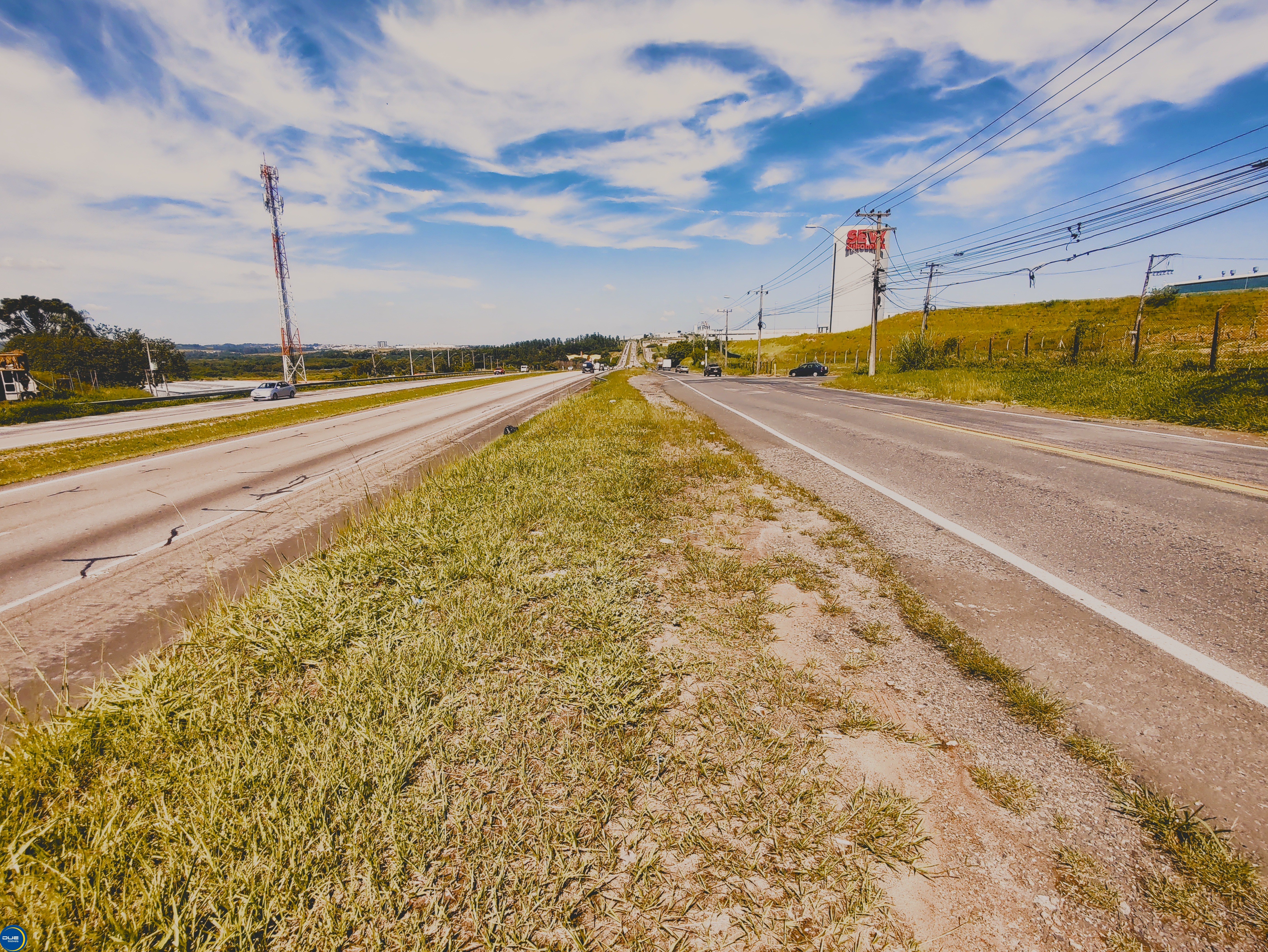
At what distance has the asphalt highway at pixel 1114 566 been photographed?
241 centimetres

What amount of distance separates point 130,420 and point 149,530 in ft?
71.3

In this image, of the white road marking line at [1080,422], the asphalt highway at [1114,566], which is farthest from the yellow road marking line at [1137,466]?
the white road marking line at [1080,422]

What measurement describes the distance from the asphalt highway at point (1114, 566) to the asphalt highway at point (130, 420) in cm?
2131

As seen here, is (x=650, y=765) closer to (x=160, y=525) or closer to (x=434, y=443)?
(x=160, y=525)

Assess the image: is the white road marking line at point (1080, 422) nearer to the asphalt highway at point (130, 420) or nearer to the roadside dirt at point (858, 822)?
the roadside dirt at point (858, 822)

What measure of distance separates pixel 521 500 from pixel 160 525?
504 cm

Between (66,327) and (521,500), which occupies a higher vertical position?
(66,327)

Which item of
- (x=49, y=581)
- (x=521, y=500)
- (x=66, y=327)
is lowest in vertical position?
(x=49, y=581)

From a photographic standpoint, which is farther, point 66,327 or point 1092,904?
point 66,327

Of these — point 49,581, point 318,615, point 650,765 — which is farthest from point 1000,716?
point 49,581

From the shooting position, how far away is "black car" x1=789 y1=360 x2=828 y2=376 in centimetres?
5238

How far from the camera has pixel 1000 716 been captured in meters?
2.56

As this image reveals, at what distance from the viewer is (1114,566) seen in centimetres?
414

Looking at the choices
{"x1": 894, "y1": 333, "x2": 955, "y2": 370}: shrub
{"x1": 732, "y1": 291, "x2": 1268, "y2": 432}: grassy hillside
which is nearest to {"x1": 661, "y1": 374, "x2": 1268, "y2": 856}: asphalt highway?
{"x1": 732, "y1": 291, "x2": 1268, "y2": 432}: grassy hillside
